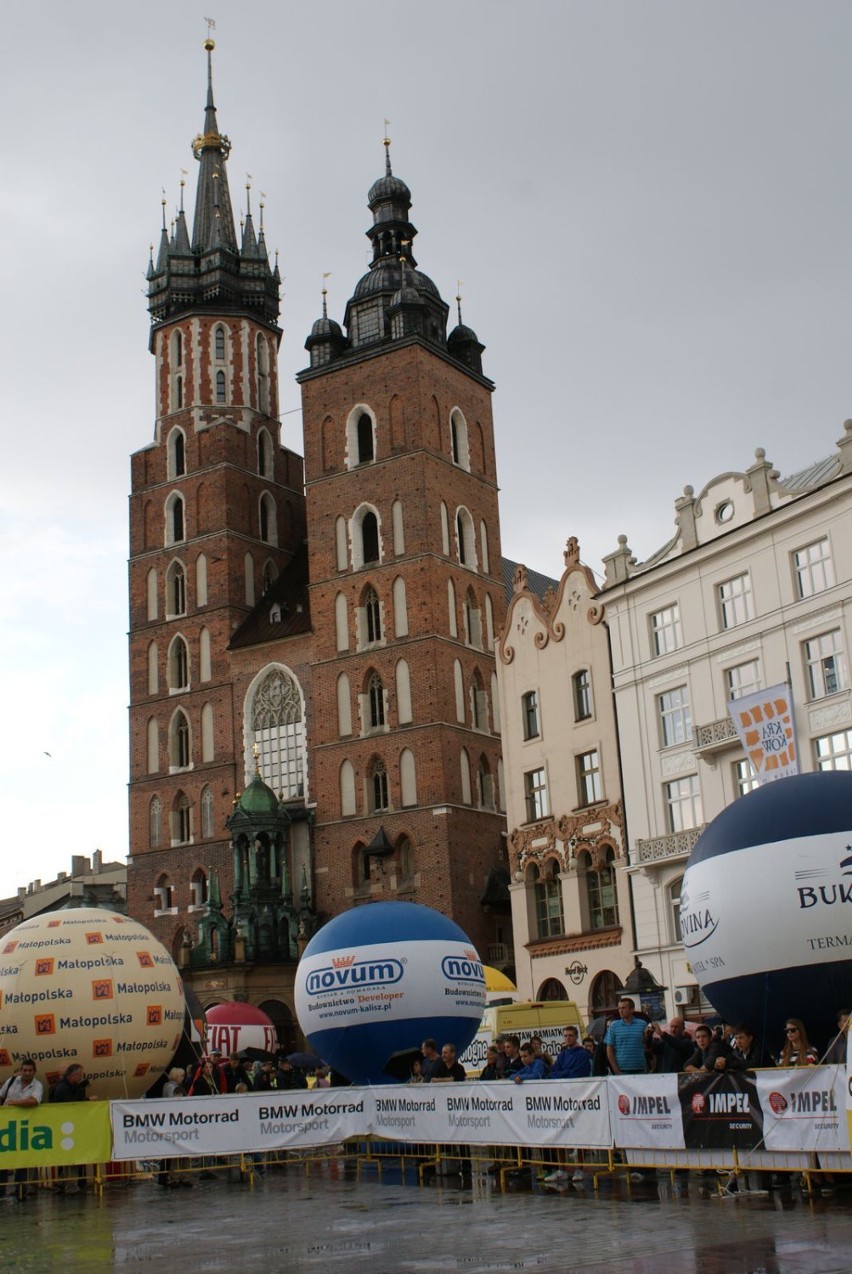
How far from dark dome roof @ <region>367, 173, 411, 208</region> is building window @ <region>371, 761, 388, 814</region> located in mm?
23697

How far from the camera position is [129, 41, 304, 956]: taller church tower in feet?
183

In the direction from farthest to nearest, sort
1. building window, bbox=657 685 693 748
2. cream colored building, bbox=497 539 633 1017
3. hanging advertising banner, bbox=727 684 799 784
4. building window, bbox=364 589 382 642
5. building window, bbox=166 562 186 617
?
building window, bbox=166 562 186 617, building window, bbox=364 589 382 642, cream colored building, bbox=497 539 633 1017, building window, bbox=657 685 693 748, hanging advertising banner, bbox=727 684 799 784

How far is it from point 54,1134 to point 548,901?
2472 cm

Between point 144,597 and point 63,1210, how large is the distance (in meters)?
45.3

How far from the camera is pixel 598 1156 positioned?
15695 mm

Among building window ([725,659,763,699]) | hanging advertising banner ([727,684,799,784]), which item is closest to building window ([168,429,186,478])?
building window ([725,659,763,699])

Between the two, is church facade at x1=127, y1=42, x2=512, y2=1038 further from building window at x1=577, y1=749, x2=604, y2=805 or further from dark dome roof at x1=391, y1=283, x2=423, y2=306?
building window at x1=577, y1=749, x2=604, y2=805

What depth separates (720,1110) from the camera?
1380 centimetres

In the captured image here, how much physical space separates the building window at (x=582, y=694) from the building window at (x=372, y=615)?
1428cm

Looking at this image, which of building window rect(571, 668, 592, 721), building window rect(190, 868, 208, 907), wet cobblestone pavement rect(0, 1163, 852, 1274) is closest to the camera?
wet cobblestone pavement rect(0, 1163, 852, 1274)

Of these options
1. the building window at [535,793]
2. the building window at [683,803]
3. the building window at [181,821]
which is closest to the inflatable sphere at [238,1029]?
the building window at [535,793]

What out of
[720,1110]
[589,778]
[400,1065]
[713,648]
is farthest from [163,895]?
[720,1110]

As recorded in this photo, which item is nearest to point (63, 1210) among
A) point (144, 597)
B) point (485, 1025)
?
point (485, 1025)

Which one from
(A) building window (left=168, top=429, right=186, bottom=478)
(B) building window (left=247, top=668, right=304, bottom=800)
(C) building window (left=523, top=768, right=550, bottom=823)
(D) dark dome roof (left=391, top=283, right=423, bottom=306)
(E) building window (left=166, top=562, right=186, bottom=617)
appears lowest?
(C) building window (left=523, top=768, right=550, bottom=823)
